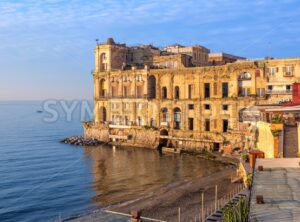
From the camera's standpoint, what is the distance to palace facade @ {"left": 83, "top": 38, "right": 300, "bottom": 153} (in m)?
67.5

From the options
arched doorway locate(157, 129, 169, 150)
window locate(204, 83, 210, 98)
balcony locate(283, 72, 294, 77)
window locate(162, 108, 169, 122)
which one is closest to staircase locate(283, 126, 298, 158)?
balcony locate(283, 72, 294, 77)

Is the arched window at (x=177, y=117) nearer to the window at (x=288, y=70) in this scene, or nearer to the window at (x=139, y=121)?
the window at (x=139, y=121)

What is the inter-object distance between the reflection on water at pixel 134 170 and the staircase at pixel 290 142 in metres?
18.7

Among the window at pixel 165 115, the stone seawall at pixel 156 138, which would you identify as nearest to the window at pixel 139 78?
the window at pixel 165 115

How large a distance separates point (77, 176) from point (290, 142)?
3352 cm

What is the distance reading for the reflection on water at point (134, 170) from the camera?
44.8 metres

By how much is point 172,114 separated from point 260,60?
22.2 metres

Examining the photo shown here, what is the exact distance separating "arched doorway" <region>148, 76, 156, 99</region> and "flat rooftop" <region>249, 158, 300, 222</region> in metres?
60.6

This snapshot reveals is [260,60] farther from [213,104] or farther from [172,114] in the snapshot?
[172,114]

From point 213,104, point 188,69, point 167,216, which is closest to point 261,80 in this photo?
point 213,104

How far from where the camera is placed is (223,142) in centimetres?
7050

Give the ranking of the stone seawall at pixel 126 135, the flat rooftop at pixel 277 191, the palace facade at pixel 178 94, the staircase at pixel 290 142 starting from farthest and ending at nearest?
the stone seawall at pixel 126 135 < the palace facade at pixel 178 94 < the staircase at pixel 290 142 < the flat rooftop at pixel 277 191

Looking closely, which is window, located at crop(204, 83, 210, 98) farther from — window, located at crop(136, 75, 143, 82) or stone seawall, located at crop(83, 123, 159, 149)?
window, located at crop(136, 75, 143, 82)

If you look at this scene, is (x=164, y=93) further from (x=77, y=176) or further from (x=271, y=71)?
(x=77, y=176)
